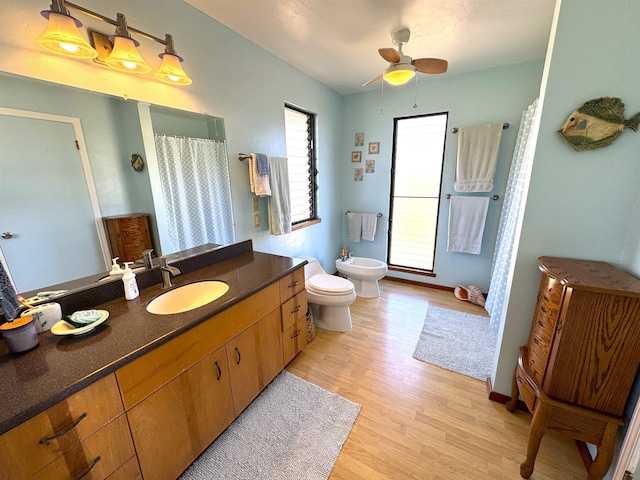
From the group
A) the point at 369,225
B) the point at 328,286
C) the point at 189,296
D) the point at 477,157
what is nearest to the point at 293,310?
the point at 328,286

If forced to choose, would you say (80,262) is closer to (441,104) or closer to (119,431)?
(119,431)

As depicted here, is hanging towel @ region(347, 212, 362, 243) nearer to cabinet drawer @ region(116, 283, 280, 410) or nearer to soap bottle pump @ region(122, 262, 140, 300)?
cabinet drawer @ region(116, 283, 280, 410)

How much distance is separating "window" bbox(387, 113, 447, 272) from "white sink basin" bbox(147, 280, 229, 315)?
254 centimetres

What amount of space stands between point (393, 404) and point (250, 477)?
92 cm

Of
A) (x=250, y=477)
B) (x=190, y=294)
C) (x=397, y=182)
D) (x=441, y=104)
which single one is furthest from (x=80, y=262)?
(x=441, y=104)

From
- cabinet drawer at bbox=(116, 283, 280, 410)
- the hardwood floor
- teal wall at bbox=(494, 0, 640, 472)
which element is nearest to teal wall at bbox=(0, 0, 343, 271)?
cabinet drawer at bbox=(116, 283, 280, 410)

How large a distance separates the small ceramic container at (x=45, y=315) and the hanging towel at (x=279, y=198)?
1.47 metres

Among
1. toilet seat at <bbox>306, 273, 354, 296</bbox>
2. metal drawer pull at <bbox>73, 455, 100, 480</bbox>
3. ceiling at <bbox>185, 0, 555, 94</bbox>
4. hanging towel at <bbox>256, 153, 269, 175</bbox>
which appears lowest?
toilet seat at <bbox>306, 273, 354, 296</bbox>

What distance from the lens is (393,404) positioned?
1607mm

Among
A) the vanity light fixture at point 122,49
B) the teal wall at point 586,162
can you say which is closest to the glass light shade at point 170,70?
the vanity light fixture at point 122,49

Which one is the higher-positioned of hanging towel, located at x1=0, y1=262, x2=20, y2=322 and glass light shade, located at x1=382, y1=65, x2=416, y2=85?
glass light shade, located at x1=382, y1=65, x2=416, y2=85

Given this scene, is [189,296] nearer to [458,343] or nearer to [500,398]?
[500,398]

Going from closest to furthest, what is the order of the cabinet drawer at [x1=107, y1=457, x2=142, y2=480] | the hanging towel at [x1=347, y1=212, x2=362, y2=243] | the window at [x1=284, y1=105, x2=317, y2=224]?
the cabinet drawer at [x1=107, y1=457, x2=142, y2=480] < the window at [x1=284, y1=105, x2=317, y2=224] < the hanging towel at [x1=347, y1=212, x2=362, y2=243]

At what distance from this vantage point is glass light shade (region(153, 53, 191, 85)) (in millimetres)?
1311
